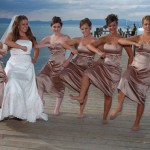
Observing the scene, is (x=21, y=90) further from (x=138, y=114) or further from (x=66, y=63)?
(x=138, y=114)

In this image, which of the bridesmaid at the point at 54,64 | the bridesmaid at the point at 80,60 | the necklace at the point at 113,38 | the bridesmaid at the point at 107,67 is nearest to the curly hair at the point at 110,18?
the bridesmaid at the point at 107,67

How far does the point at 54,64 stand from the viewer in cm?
637

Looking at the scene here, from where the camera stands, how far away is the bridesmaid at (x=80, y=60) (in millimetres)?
6059

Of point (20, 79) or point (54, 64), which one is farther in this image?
point (54, 64)

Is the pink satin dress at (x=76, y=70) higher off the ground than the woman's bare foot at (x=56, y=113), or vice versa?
the pink satin dress at (x=76, y=70)

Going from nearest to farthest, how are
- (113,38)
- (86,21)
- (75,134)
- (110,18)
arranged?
(75,134), (110,18), (113,38), (86,21)

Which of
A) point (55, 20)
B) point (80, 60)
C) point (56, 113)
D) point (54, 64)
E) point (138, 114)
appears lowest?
point (56, 113)

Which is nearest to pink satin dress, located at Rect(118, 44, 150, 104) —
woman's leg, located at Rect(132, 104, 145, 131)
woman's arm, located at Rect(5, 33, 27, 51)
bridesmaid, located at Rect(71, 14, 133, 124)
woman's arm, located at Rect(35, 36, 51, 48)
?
woman's leg, located at Rect(132, 104, 145, 131)

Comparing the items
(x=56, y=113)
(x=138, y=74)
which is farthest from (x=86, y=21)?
(x=56, y=113)

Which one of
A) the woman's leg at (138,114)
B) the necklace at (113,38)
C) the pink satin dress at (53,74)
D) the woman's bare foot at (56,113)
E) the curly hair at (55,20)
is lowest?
the woman's bare foot at (56,113)

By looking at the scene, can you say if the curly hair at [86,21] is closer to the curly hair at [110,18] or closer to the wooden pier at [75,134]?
the curly hair at [110,18]

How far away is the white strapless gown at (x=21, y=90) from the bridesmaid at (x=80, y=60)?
0.63 m

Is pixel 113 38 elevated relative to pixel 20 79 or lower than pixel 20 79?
elevated

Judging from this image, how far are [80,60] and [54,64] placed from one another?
1.64 feet
